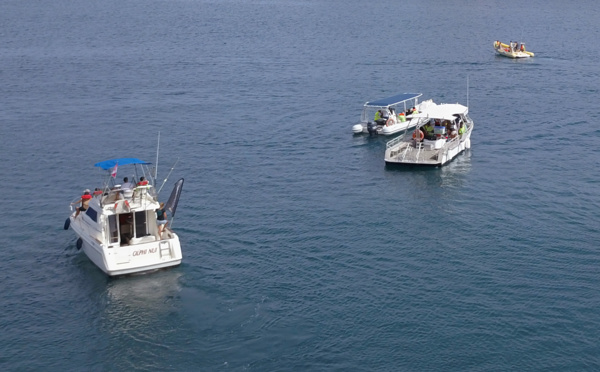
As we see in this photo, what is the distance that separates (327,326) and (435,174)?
2876cm

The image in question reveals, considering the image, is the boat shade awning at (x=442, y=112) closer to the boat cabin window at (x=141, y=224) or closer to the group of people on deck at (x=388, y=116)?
the group of people on deck at (x=388, y=116)

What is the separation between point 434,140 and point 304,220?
67.2 feet

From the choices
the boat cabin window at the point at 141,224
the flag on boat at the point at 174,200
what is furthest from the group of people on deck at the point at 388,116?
the boat cabin window at the point at 141,224

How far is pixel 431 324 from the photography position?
134 feet

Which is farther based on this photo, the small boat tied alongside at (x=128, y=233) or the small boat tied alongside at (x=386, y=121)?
the small boat tied alongside at (x=386, y=121)

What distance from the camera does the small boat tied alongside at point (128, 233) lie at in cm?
4512

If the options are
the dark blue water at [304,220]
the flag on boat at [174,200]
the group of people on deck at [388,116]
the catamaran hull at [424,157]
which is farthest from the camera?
the group of people on deck at [388,116]

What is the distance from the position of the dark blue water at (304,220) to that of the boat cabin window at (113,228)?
8.55 ft

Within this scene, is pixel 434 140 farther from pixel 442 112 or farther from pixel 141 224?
pixel 141 224

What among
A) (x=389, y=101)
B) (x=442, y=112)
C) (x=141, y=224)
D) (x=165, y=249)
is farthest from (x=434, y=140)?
(x=165, y=249)

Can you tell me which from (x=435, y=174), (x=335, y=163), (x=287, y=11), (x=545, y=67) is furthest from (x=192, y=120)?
(x=287, y=11)

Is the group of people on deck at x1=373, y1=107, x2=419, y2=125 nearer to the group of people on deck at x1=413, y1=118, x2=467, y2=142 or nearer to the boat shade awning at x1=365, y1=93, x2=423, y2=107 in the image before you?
the boat shade awning at x1=365, y1=93, x2=423, y2=107

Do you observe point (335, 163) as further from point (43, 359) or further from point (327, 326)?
point (43, 359)

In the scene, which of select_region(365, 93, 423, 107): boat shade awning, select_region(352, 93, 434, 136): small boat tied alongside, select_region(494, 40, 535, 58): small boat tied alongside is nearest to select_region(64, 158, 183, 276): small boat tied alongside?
select_region(352, 93, 434, 136): small boat tied alongside
